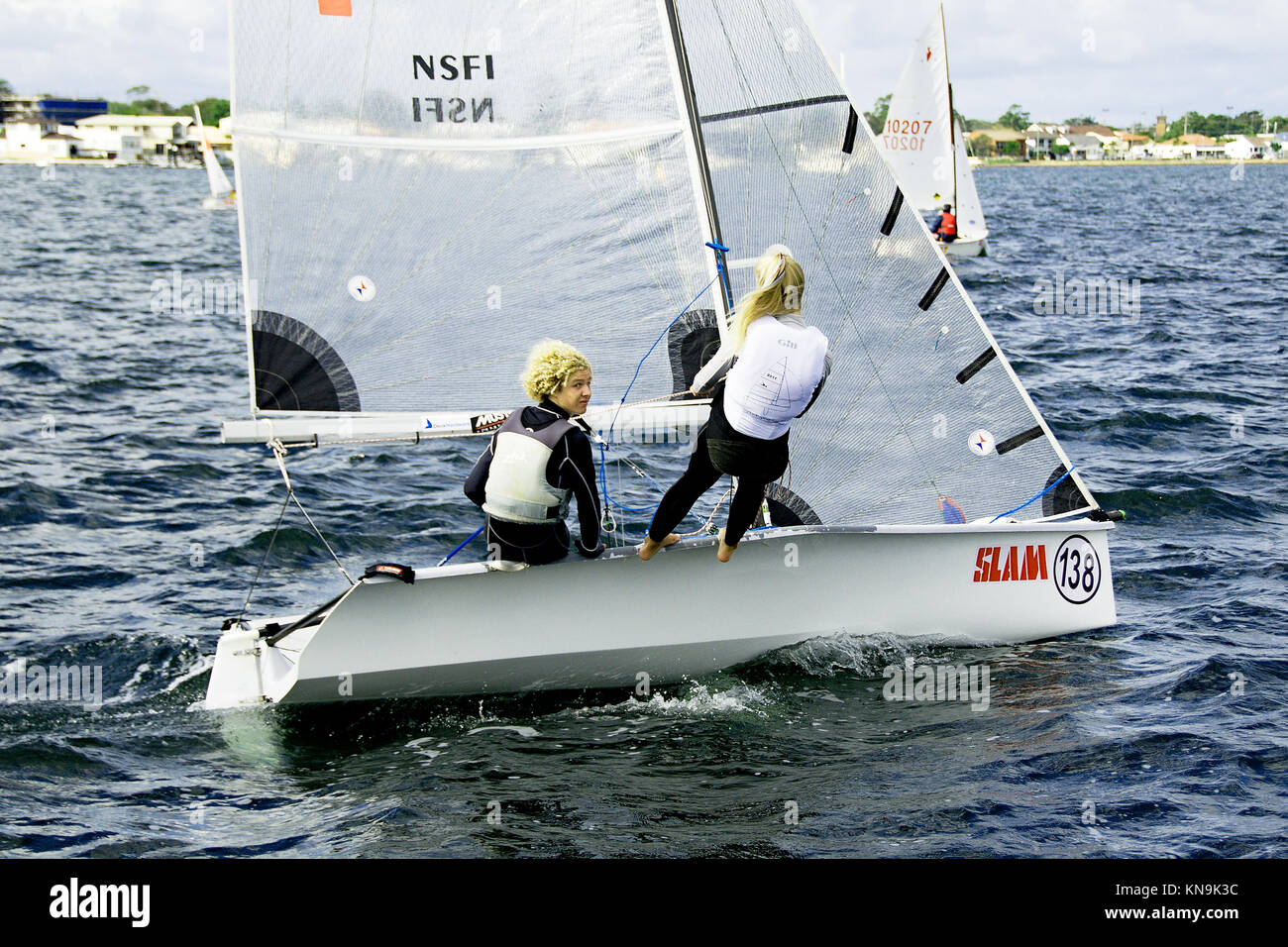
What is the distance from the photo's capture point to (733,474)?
534 cm

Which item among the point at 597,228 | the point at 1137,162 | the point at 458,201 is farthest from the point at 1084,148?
the point at 458,201

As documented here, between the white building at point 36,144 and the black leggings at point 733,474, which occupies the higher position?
the white building at point 36,144

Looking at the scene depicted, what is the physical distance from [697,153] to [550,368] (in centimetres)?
156

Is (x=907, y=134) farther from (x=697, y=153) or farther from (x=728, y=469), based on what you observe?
(x=728, y=469)

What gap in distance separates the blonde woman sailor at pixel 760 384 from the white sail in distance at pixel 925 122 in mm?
22145

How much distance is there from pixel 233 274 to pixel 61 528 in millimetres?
17237

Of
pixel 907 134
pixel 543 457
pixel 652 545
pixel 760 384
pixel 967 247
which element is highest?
pixel 907 134

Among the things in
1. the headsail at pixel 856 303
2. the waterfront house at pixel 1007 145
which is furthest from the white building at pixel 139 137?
the headsail at pixel 856 303

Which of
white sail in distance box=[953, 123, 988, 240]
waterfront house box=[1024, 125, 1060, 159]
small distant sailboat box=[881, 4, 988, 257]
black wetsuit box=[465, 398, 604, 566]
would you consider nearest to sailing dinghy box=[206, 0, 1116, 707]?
black wetsuit box=[465, 398, 604, 566]

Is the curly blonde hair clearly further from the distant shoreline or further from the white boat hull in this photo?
the distant shoreline

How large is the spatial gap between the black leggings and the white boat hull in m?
0.24

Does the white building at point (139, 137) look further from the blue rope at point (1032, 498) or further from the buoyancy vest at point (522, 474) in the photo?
the buoyancy vest at point (522, 474)

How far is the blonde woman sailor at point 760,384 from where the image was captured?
16.6 feet
